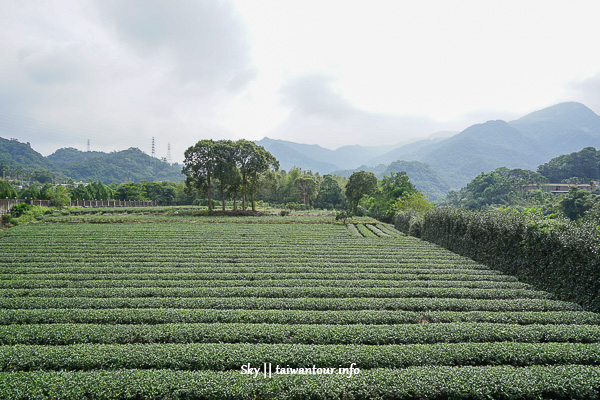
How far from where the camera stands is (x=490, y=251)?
17125mm

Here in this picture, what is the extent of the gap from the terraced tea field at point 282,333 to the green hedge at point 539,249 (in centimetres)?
104

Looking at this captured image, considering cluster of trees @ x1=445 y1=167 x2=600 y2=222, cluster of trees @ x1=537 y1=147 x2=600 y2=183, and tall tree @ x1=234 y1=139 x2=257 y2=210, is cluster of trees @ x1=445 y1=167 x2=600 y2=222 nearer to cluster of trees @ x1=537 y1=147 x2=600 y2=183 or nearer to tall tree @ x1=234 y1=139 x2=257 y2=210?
cluster of trees @ x1=537 y1=147 x2=600 y2=183

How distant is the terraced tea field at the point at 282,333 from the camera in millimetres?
5801

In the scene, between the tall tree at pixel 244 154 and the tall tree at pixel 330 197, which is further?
the tall tree at pixel 330 197

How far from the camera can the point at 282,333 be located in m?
7.75

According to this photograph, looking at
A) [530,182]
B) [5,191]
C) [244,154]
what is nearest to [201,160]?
[244,154]

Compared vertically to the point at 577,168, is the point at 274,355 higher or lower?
lower

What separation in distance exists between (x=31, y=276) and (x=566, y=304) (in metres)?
25.0

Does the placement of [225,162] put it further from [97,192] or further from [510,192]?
[510,192]

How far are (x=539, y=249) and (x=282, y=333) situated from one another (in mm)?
14491

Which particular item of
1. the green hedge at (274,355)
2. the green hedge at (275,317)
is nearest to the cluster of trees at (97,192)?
the green hedge at (275,317)

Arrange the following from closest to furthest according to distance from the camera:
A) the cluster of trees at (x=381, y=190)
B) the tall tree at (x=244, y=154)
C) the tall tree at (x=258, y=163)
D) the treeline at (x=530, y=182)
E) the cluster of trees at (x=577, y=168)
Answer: the tall tree at (x=244, y=154) < the tall tree at (x=258, y=163) < the cluster of trees at (x=381, y=190) < the treeline at (x=530, y=182) < the cluster of trees at (x=577, y=168)

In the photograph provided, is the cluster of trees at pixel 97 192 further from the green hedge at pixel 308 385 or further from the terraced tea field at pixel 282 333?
the green hedge at pixel 308 385

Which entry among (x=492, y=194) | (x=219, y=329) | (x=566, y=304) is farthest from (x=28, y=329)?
(x=492, y=194)
